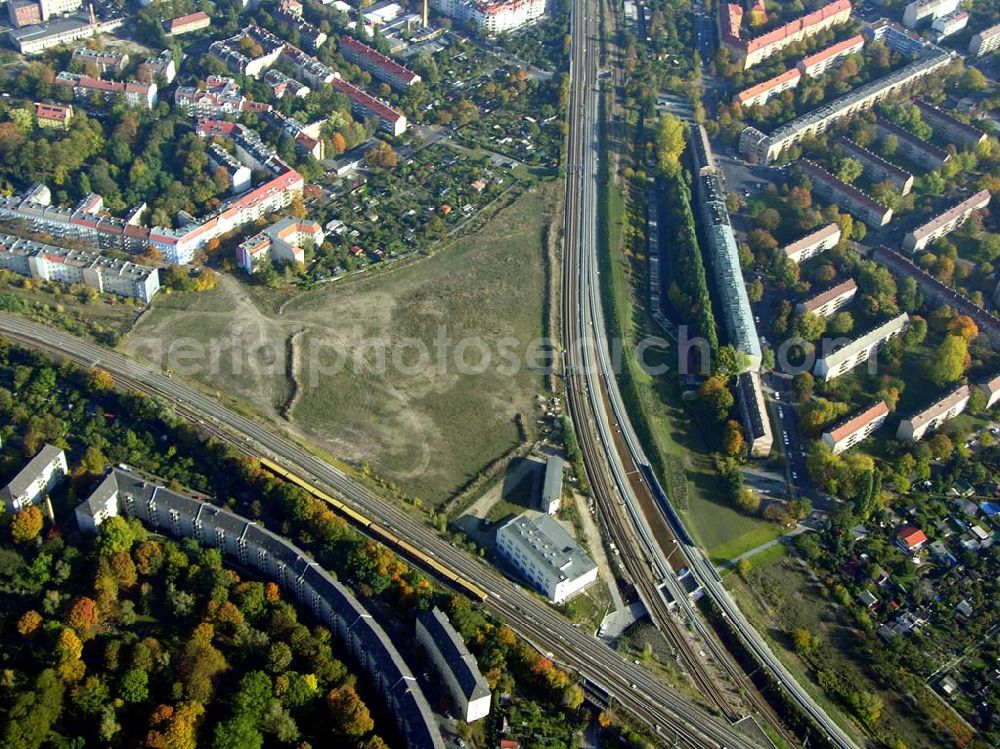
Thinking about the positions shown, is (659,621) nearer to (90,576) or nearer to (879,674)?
(879,674)

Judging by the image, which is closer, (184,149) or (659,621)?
(659,621)

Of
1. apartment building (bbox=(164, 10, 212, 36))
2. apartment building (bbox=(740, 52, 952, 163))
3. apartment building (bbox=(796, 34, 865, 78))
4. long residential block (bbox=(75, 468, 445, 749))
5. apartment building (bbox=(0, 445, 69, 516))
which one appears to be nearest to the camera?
long residential block (bbox=(75, 468, 445, 749))

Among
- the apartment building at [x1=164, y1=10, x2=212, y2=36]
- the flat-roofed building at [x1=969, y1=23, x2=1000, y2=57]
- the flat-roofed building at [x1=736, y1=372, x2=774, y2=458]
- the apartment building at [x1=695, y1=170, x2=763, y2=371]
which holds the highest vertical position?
the flat-roofed building at [x1=969, y1=23, x2=1000, y2=57]

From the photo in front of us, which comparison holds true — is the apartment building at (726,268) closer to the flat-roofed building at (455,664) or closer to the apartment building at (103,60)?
the flat-roofed building at (455,664)

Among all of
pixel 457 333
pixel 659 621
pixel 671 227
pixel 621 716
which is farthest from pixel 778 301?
pixel 621 716

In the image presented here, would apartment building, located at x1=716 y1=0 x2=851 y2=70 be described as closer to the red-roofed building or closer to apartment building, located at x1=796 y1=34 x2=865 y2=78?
apartment building, located at x1=796 y1=34 x2=865 y2=78

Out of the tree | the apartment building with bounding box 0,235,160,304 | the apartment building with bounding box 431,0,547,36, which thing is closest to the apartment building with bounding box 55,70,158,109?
the apartment building with bounding box 0,235,160,304

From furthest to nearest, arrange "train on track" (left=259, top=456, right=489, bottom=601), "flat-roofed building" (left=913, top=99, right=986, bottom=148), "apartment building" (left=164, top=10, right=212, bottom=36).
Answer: "apartment building" (left=164, top=10, right=212, bottom=36) < "flat-roofed building" (left=913, top=99, right=986, bottom=148) < "train on track" (left=259, top=456, right=489, bottom=601)
